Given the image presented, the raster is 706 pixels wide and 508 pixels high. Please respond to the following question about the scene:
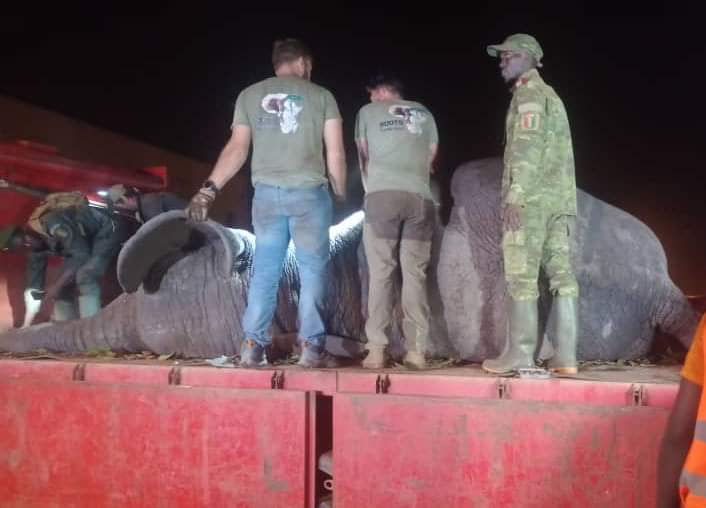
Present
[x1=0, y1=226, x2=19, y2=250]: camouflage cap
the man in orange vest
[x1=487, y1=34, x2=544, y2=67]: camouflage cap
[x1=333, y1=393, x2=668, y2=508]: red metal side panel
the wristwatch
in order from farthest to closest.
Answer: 1. [x1=0, y1=226, x2=19, y2=250]: camouflage cap
2. the wristwatch
3. [x1=487, y1=34, x2=544, y2=67]: camouflage cap
4. [x1=333, y1=393, x2=668, y2=508]: red metal side panel
5. the man in orange vest

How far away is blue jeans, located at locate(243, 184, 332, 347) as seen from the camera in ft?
13.6

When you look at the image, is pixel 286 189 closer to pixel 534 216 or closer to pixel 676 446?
pixel 534 216

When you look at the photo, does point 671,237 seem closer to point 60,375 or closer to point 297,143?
point 297,143

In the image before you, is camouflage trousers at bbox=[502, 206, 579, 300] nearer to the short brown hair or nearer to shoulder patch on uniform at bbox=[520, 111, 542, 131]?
shoulder patch on uniform at bbox=[520, 111, 542, 131]

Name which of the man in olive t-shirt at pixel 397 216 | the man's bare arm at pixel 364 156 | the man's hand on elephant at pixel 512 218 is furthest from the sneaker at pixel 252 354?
the man's hand on elephant at pixel 512 218

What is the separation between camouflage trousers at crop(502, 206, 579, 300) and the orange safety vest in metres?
1.96

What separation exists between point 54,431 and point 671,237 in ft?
31.1

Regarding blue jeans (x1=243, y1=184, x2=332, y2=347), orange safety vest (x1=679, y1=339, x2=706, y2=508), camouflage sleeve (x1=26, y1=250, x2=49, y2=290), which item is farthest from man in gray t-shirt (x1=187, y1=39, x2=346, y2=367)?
camouflage sleeve (x1=26, y1=250, x2=49, y2=290)

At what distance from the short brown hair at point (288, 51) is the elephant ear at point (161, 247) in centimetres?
111

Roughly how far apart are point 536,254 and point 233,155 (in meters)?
1.90

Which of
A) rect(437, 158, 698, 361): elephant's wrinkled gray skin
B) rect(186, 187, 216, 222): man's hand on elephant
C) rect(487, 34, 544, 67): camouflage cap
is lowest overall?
rect(437, 158, 698, 361): elephant's wrinkled gray skin

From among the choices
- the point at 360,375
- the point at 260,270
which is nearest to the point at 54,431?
the point at 260,270

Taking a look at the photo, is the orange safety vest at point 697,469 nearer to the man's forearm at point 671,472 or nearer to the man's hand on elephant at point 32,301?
the man's forearm at point 671,472

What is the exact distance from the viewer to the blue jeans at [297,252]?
416cm
